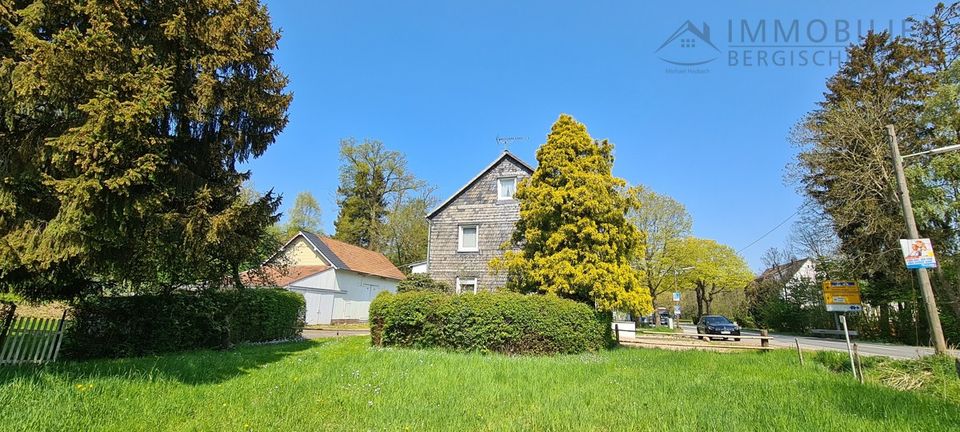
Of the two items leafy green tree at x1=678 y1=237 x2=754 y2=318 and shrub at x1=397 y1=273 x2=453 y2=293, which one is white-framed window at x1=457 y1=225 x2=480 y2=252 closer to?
shrub at x1=397 y1=273 x2=453 y2=293

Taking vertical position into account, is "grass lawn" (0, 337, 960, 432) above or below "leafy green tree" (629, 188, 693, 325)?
below

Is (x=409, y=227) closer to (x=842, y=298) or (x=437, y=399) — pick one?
(x=842, y=298)

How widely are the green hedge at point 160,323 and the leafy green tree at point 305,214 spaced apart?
3641cm

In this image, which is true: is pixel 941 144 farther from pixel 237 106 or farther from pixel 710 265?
pixel 237 106

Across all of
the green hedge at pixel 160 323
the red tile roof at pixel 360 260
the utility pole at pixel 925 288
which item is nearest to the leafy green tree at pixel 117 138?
the green hedge at pixel 160 323

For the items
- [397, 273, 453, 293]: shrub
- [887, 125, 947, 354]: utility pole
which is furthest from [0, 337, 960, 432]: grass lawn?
[397, 273, 453, 293]: shrub

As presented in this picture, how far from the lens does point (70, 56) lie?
6.63 m

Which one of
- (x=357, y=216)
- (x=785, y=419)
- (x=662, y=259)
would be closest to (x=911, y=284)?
(x=662, y=259)

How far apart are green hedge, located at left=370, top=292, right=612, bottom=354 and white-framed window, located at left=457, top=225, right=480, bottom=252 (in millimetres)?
8444

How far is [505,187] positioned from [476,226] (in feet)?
7.82

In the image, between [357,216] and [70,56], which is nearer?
[70,56]

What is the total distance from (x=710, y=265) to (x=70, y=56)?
44.5 metres

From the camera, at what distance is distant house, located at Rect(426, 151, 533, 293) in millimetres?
20938

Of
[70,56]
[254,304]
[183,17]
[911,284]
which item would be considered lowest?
[254,304]
